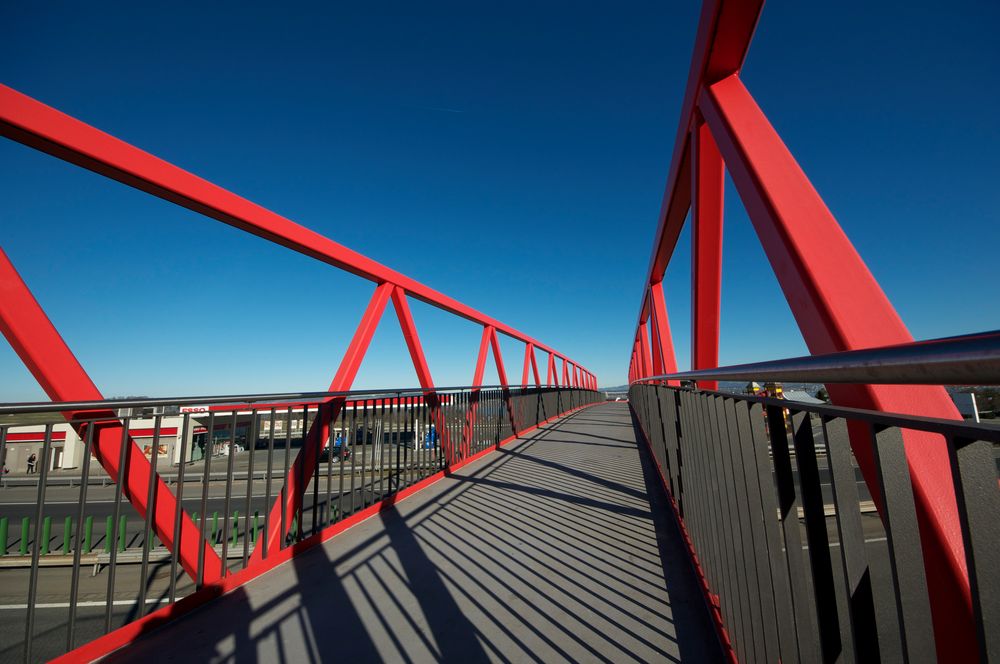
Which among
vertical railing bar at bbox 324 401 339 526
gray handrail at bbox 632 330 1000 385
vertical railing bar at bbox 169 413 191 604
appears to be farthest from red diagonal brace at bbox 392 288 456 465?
gray handrail at bbox 632 330 1000 385

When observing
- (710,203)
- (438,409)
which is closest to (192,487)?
(438,409)

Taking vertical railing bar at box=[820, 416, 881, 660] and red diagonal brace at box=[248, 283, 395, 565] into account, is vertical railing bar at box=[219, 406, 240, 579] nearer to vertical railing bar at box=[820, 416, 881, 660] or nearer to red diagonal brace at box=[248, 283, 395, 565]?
red diagonal brace at box=[248, 283, 395, 565]

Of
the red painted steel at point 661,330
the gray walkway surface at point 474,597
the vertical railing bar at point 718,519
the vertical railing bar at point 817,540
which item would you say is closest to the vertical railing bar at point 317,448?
the gray walkway surface at point 474,597

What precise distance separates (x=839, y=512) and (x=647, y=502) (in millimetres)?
3536

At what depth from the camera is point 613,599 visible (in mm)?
2268

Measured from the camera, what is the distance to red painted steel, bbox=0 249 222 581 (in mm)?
1902

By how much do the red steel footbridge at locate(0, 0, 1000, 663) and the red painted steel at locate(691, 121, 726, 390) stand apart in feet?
0.08

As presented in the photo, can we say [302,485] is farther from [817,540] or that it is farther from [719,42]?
[719,42]

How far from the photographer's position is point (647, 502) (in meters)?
4.03

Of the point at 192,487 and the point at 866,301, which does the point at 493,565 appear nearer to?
the point at 866,301

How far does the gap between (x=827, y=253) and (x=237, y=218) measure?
3574 millimetres

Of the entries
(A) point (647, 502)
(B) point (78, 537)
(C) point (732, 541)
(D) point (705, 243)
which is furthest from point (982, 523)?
(A) point (647, 502)

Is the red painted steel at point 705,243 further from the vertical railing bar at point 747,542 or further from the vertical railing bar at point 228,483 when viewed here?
the vertical railing bar at point 228,483

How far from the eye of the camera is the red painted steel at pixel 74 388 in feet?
6.24
